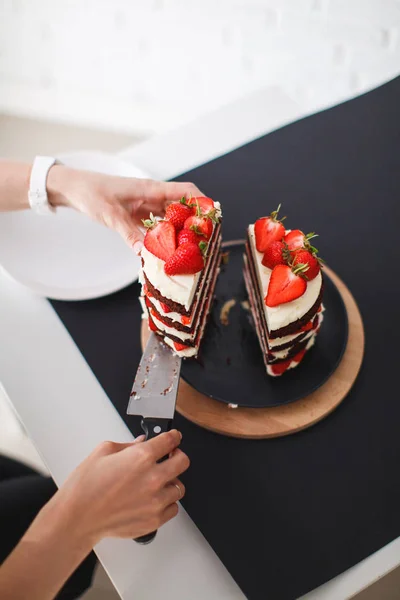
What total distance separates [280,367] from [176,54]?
Answer: 2.66 metres

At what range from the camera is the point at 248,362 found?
5.59 feet

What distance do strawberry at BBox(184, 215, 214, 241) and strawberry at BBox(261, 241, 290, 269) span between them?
195mm

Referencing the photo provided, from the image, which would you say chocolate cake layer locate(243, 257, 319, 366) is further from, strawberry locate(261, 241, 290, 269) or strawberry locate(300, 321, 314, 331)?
strawberry locate(261, 241, 290, 269)

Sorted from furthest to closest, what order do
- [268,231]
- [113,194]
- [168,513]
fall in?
[113,194]
[268,231]
[168,513]

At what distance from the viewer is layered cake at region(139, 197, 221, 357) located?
1.43 metres

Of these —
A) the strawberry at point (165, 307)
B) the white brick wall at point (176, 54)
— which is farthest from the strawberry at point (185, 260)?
the white brick wall at point (176, 54)

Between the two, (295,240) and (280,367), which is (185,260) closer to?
(295,240)

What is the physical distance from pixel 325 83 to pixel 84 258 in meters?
2.11

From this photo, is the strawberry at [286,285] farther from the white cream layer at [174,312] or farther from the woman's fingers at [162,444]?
the woman's fingers at [162,444]

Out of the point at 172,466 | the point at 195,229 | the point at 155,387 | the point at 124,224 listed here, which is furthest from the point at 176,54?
the point at 172,466

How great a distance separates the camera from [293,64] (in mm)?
3119

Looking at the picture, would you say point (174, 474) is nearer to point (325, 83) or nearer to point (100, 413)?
point (100, 413)

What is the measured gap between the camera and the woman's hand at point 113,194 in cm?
174

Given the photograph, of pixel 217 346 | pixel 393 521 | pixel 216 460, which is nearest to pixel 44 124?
pixel 217 346
